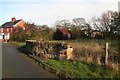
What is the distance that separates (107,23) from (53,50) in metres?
30.5

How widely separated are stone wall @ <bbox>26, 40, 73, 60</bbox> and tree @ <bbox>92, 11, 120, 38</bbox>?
78.0ft

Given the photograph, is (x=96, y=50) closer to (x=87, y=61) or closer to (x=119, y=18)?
(x=87, y=61)

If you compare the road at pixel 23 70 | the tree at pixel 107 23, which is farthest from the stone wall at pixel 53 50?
the tree at pixel 107 23

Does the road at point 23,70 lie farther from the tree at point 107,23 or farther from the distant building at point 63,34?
the distant building at point 63,34

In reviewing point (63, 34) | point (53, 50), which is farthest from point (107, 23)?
point (53, 50)

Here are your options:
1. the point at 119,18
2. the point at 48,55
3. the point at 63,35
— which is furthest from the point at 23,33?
the point at 48,55

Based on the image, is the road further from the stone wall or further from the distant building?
the distant building

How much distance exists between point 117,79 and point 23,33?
3076 cm

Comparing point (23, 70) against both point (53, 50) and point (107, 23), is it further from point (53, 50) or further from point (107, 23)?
point (107, 23)

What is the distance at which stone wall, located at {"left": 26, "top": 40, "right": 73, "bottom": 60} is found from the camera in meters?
10.3

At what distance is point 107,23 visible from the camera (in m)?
38.8

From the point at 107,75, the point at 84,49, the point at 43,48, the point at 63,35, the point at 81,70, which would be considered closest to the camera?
the point at 107,75

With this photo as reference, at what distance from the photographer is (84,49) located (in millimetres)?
9805

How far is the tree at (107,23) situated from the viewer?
111ft
